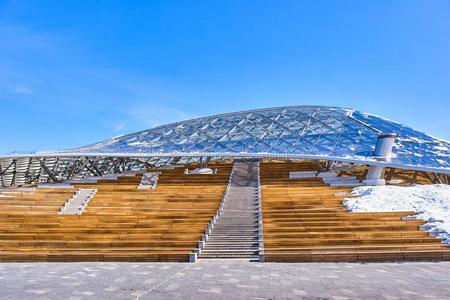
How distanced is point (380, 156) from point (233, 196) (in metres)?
11.6

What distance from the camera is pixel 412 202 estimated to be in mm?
24172

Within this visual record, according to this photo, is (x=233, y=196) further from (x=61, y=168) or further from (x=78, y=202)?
(x=61, y=168)

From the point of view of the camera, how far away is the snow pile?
20.8 meters

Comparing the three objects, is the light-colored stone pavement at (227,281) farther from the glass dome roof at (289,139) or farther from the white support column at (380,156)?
the glass dome roof at (289,139)

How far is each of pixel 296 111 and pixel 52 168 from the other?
88.6 ft

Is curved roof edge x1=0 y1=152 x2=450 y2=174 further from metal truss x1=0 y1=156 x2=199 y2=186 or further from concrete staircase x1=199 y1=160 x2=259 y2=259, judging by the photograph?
concrete staircase x1=199 y1=160 x2=259 y2=259

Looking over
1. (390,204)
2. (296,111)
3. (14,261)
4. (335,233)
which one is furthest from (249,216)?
(296,111)

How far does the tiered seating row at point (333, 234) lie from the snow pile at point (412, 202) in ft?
2.52

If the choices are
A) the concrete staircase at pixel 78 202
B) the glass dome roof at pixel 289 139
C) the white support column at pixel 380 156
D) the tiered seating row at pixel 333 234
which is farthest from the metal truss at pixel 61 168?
the white support column at pixel 380 156

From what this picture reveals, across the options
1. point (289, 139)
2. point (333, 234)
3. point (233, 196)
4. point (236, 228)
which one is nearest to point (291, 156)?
point (289, 139)

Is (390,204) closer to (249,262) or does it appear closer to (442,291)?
(249,262)

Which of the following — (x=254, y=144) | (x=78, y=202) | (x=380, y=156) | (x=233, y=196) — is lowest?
(x=78, y=202)

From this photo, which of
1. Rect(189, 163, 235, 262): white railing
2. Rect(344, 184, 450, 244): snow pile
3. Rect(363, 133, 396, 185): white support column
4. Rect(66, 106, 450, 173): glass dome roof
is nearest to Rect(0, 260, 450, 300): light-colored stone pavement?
Rect(189, 163, 235, 262): white railing

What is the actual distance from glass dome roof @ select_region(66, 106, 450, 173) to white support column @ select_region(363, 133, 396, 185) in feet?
2.04
